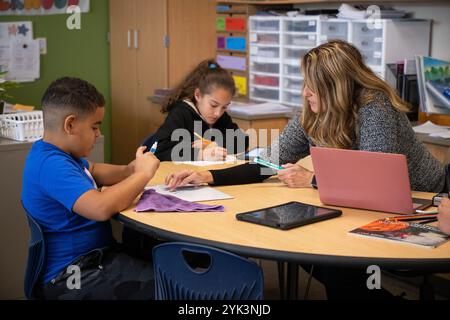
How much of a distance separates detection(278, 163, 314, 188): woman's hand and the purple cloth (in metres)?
0.38

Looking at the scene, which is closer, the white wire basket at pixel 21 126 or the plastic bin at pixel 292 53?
the white wire basket at pixel 21 126

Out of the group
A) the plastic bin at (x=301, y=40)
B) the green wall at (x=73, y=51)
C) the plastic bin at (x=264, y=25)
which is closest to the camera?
the plastic bin at (x=301, y=40)

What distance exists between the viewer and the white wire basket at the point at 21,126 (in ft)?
10.7

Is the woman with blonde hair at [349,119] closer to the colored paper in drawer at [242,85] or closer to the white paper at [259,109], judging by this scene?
the white paper at [259,109]

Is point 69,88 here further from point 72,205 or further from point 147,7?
point 147,7

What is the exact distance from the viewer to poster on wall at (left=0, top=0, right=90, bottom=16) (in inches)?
205

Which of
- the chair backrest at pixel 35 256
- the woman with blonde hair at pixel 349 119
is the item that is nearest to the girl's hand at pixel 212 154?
the woman with blonde hair at pixel 349 119

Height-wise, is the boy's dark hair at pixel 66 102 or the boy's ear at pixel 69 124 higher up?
the boy's dark hair at pixel 66 102

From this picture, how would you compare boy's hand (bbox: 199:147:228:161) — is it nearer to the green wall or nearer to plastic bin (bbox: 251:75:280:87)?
plastic bin (bbox: 251:75:280:87)

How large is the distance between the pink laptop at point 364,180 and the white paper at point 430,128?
1298 millimetres

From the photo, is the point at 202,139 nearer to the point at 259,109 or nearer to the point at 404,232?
the point at 259,109

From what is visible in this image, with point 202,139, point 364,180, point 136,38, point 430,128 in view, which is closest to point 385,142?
point 364,180

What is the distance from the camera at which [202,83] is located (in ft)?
10.6
